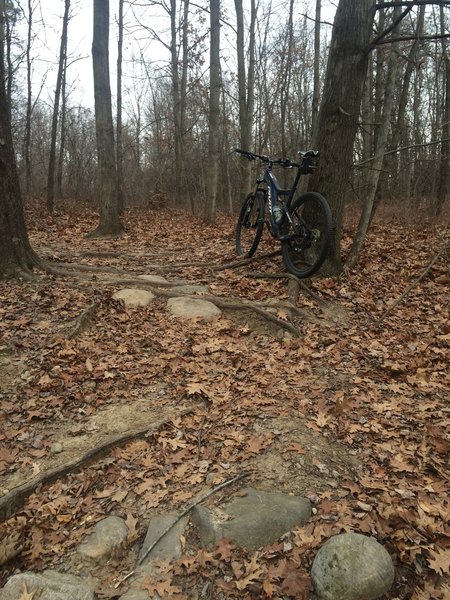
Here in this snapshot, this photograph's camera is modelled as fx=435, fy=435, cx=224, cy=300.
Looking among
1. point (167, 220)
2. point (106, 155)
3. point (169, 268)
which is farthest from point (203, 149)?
point (169, 268)

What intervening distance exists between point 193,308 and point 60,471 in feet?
9.72

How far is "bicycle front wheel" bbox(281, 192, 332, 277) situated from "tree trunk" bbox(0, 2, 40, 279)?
150 inches

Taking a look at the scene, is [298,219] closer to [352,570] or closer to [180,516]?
[180,516]

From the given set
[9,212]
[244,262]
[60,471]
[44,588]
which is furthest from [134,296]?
[44,588]

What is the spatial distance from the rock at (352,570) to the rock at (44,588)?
139cm

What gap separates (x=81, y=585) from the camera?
2.69 metres

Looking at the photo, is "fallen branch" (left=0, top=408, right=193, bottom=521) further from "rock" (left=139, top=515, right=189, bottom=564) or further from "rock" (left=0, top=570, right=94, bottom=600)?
"rock" (left=139, top=515, right=189, bottom=564)

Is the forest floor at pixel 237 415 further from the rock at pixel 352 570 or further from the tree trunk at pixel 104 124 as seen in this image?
the tree trunk at pixel 104 124

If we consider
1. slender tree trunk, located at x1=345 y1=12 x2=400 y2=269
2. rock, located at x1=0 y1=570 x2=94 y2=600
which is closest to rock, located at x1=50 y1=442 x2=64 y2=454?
rock, located at x1=0 y1=570 x2=94 y2=600

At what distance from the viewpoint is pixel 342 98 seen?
609 cm

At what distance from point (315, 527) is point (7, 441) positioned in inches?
A: 107

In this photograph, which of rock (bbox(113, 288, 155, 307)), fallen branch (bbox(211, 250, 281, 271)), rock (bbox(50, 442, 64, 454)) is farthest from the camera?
fallen branch (bbox(211, 250, 281, 271))

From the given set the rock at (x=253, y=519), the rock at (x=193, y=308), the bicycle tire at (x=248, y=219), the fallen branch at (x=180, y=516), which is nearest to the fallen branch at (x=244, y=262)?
the bicycle tire at (x=248, y=219)

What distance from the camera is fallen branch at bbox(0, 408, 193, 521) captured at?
321cm
